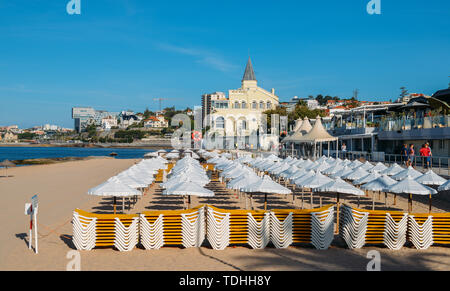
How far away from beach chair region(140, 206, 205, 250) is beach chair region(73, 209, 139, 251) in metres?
0.23

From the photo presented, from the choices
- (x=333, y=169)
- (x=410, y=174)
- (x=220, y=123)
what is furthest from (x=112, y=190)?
(x=220, y=123)

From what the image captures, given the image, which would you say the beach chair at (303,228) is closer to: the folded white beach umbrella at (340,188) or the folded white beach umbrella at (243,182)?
the folded white beach umbrella at (340,188)

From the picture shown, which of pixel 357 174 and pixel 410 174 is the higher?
pixel 410 174

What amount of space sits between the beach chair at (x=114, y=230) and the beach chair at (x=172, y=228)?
0.23 meters

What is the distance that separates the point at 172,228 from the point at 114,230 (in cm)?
135

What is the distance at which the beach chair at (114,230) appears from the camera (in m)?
9.25

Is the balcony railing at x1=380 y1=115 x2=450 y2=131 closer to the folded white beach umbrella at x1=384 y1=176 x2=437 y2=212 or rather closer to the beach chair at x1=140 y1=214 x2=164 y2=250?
the folded white beach umbrella at x1=384 y1=176 x2=437 y2=212

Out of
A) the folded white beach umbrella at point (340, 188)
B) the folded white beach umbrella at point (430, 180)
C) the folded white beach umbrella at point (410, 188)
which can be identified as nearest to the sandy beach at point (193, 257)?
the folded white beach umbrella at point (340, 188)

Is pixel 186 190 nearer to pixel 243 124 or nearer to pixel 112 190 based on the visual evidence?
pixel 112 190

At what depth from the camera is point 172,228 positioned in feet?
31.4

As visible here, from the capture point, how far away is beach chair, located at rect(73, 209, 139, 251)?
9250 mm
